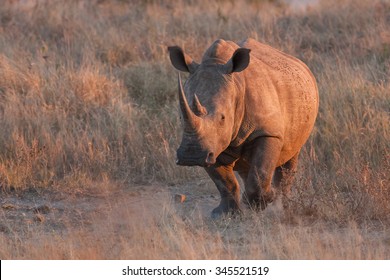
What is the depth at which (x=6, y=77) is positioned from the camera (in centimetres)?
1109

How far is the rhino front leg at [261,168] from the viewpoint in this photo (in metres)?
7.52

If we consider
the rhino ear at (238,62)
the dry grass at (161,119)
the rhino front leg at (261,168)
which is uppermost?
the rhino ear at (238,62)

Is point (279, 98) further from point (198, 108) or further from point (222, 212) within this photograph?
point (198, 108)

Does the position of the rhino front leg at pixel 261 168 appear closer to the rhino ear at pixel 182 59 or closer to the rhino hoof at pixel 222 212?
the rhino hoof at pixel 222 212

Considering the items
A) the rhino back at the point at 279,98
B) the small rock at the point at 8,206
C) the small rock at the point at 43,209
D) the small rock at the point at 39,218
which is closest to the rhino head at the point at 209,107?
the rhino back at the point at 279,98

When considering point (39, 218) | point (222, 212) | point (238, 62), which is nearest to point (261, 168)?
point (222, 212)

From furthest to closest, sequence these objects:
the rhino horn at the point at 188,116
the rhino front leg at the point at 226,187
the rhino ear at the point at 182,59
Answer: the rhino front leg at the point at 226,187, the rhino ear at the point at 182,59, the rhino horn at the point at 188,116

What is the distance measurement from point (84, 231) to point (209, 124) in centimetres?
139

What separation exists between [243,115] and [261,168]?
1.48 feet

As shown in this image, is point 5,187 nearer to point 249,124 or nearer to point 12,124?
point 12,124

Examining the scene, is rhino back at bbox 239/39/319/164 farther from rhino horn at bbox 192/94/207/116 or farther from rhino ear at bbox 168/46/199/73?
rhino horn at bbox 192/94/207/116

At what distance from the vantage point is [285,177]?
27.8 feet

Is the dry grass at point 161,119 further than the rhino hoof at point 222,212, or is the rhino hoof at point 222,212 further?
the rhino hoof at point 222,212
